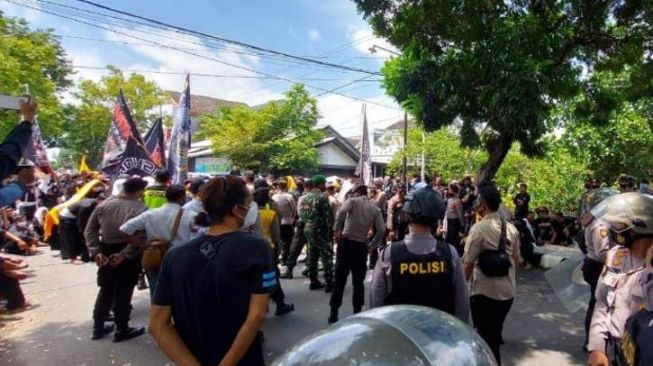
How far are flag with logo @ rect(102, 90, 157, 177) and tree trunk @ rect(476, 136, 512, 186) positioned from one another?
5.87m

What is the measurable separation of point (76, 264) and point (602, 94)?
11074 mm

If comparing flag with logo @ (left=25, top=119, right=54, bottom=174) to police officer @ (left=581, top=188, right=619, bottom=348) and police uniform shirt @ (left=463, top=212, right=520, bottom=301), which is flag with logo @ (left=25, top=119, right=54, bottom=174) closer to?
police uniform shirt @ (left=463, top=212, right=520, bottom=301)

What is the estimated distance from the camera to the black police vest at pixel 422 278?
248 cm

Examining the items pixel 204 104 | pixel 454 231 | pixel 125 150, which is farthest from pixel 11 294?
pixel 204 104

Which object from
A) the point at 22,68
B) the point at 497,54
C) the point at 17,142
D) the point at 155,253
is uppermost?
the point at 22,68

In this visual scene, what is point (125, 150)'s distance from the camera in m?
7.68

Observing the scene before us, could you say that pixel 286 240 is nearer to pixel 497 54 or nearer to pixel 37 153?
pixel 497 54

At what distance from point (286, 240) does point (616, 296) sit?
6.68 metres

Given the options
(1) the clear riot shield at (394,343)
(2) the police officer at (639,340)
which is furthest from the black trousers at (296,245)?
(1) the clear riot shield at (394,343)

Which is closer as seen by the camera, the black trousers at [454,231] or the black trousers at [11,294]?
the black trousers at [11,294]

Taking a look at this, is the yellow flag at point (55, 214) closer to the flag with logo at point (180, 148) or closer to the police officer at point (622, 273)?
the flag with logo at point (180, 148)

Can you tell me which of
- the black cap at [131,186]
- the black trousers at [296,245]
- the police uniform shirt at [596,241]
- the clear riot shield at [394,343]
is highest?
the black cap at [131,186]

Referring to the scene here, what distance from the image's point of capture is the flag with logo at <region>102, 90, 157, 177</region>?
7.64m

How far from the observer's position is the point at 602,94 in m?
8.88
